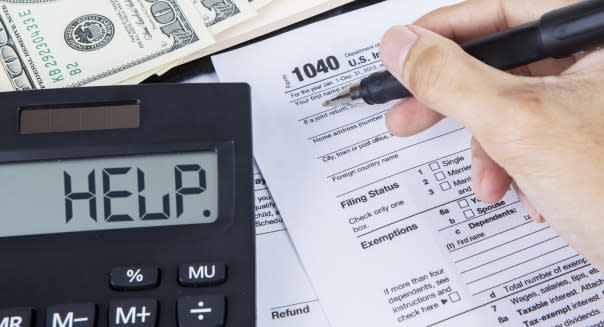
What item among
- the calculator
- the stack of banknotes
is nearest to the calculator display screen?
the calculator

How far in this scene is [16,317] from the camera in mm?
474

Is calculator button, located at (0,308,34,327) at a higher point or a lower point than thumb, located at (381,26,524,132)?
lower

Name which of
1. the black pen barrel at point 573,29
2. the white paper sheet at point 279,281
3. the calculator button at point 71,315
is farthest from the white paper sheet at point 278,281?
the black pen barrel at point 573,29

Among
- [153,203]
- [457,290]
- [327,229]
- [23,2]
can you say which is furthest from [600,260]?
[23,2]

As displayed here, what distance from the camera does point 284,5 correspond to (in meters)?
0.69

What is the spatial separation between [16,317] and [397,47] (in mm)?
332

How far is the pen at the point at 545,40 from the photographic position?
493 millimetres

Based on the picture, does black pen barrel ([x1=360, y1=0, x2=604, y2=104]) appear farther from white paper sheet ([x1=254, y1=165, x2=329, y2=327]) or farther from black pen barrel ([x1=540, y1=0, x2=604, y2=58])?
white paper sheet ([x1=254, y1=165, x2=329, y2=327])

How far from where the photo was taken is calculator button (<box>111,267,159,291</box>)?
0.49m

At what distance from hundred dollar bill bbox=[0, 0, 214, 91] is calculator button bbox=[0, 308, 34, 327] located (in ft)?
0.78

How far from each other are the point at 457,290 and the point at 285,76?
247 mm

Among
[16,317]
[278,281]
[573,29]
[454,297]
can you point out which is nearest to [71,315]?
[16,317]

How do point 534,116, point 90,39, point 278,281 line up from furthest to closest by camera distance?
point 90,39 → point 278,281 → point 534,116

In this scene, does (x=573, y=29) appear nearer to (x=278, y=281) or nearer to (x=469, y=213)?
(x=469, y=213)
